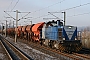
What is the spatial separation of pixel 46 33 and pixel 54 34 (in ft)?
11.5

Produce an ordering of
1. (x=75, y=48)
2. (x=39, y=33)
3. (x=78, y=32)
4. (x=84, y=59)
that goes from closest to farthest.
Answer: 1. (x=84, y=59)
2. (x=75, y=48)
3. (x=78, y=32)
4. (x=39, y=33)

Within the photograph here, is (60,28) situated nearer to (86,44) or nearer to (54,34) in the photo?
(54,34)

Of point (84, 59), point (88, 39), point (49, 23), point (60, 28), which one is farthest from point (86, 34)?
point (84, 59)

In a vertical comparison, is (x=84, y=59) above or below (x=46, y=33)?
below

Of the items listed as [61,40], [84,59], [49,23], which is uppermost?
[49,23]

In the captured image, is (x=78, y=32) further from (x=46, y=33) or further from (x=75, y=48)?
(x=46, y=33)

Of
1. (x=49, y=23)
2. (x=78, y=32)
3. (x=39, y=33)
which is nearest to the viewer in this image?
(x=78, y=32)

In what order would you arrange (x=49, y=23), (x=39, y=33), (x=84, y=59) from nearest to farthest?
(x=84, y=59) → (x=49, y=23) → (x=39, y=33)

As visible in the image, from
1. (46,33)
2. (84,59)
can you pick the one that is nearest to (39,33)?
(46,33)

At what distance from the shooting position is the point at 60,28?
809 inches

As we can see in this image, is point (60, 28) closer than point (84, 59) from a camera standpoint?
No

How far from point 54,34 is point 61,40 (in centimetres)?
229

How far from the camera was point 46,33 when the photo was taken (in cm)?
2472

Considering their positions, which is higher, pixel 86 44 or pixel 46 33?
pixel 46 33
